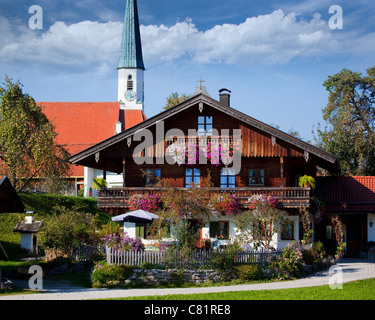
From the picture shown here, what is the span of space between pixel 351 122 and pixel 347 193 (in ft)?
49.3

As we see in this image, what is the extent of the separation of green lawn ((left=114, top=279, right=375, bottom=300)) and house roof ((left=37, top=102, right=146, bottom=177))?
46647 mm

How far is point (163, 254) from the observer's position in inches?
945

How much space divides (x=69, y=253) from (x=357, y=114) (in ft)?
97.7

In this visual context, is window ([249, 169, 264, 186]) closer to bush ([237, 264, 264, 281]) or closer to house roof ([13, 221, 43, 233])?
bush ([237, 264, 264, 281])

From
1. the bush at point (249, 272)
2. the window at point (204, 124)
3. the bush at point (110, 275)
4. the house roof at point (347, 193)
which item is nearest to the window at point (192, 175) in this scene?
the window at point (204, 124)

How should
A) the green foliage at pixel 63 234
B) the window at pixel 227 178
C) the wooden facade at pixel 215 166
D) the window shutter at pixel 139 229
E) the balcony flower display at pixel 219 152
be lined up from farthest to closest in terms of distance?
the window at pixel 227 178, the balcony flower display at pixel 219 152, the window shutter at pixel 139 229, the wooden facade at pixel 215 166, the green foliage at pixel 63 234

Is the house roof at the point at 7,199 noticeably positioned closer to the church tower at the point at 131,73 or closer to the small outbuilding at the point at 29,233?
the small outbuilding at the point at 29,233

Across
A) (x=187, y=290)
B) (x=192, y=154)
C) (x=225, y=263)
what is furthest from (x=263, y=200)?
(x=187, y=290)

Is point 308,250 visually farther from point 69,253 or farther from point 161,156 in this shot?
point 69,253

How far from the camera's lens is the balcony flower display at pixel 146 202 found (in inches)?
1109

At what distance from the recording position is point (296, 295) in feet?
62.9

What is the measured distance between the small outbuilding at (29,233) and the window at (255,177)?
11615 millimetres
